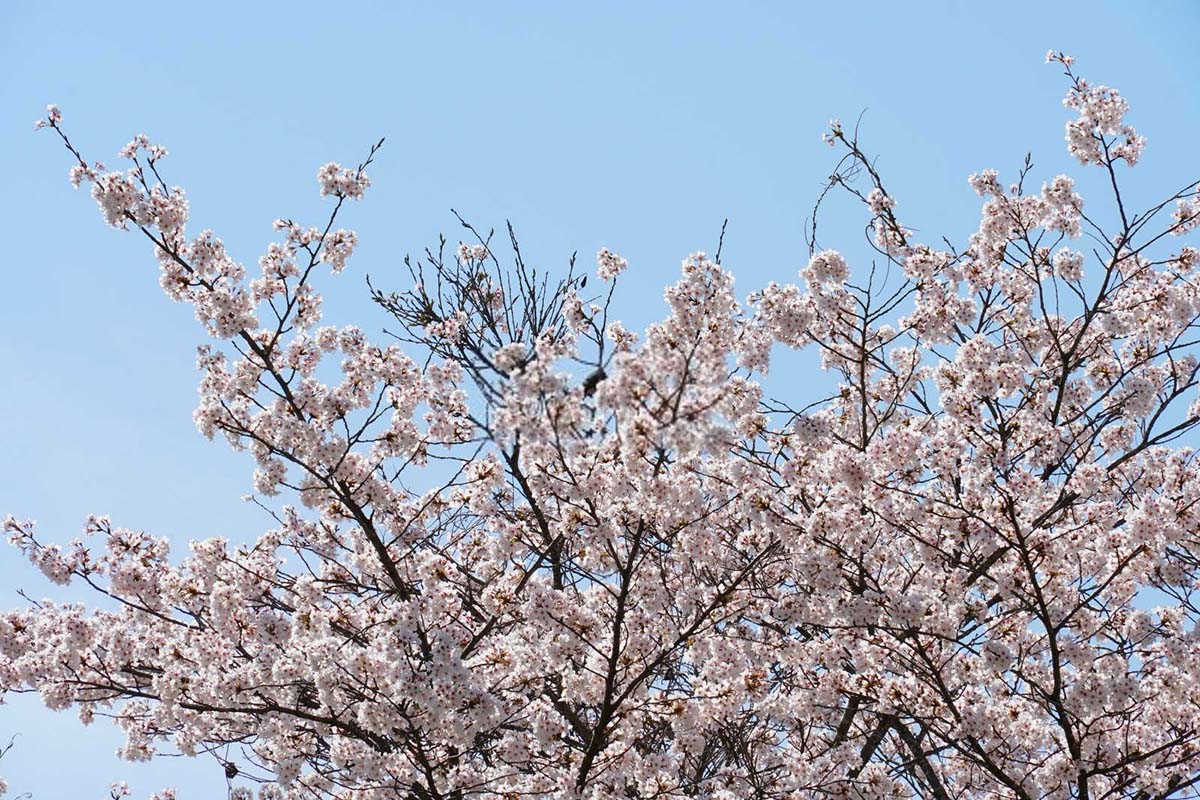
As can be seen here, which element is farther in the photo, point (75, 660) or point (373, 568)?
point (373, 568)

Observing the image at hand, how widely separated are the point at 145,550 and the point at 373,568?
7.33 feet

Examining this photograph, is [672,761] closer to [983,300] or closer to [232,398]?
[232,398]

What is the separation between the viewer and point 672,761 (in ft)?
25.9

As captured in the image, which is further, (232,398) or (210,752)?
(210,752)

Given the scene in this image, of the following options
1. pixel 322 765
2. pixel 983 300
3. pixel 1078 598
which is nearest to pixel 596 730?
pixel 322 765

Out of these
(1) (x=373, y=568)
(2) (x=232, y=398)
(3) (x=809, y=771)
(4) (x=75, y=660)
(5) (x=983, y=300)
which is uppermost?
(5) (x=983, y=300)

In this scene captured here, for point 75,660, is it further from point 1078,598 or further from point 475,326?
point 1078,598

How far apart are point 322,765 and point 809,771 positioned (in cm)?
471

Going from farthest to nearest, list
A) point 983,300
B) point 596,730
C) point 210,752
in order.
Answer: point 983,300
point 210,752
point 596,730

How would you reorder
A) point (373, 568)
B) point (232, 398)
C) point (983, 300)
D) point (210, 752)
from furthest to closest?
1. point (983, 300)
2. point (210, 752)
3. point (373, 568)
4. point (232, 398)

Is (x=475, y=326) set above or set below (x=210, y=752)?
above

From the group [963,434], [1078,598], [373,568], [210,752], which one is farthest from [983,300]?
[210,752]

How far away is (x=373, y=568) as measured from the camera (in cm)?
864

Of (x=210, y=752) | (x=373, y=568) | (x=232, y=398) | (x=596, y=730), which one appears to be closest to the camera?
(x=596, y=730)
